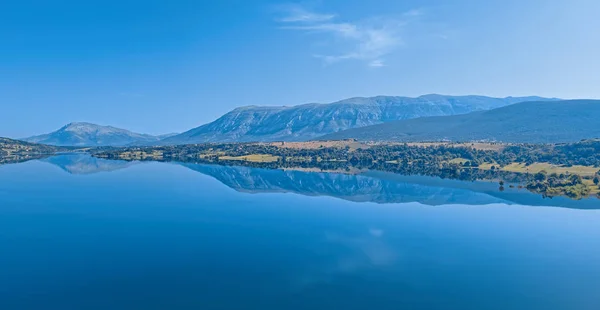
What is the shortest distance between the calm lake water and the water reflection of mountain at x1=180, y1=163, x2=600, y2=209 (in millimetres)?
892

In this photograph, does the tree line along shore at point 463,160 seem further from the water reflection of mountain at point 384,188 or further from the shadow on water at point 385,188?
the water reflection of mountain at point 384,188

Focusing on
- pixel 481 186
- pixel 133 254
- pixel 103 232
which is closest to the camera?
pixel 133 254

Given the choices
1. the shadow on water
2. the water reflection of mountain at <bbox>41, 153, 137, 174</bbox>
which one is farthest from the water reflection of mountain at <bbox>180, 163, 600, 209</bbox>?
the water reflection of mountain at <bbox>41, 153, 137, 174</bbox>

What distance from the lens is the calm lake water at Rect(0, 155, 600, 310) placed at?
23.0m

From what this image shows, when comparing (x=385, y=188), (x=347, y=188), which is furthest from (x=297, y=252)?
(x=385, y=188)

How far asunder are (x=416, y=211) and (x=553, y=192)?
26.4 m

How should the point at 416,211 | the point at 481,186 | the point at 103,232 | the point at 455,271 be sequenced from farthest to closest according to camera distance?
the point at 481,186 < the point at 416,211 < the point at 103,232 < the point at 455,271

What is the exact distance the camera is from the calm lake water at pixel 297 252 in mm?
23047

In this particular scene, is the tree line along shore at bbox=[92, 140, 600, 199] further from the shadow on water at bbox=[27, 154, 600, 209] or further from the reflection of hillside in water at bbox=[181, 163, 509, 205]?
the reflection of hillside in water at bbox=[181, 163, 509, 205]

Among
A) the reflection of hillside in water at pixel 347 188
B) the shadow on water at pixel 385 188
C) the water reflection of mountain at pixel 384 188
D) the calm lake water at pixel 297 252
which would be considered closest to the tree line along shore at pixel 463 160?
the shadow on water at pixel 385 188

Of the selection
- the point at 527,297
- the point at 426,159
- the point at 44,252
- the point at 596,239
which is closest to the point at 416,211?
the point at 596,239

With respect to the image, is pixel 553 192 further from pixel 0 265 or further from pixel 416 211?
pixel 0 265

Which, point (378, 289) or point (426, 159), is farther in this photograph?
point (426, 159)

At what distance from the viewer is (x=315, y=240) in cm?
3566
